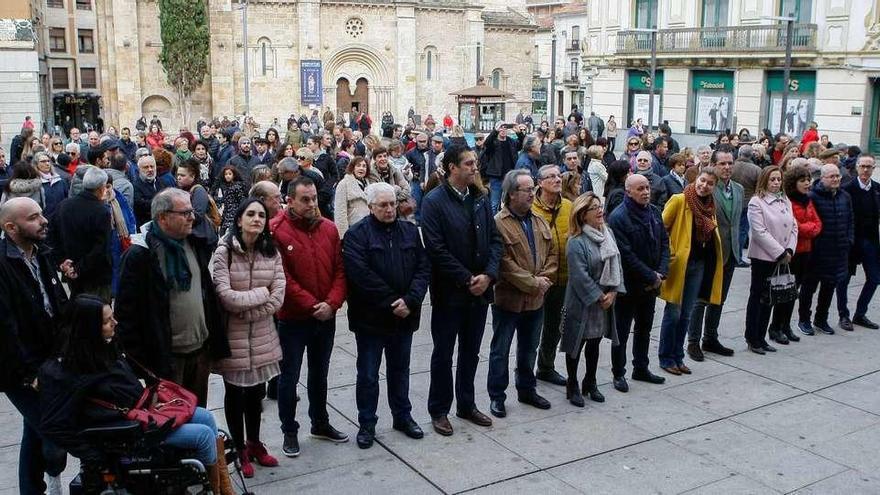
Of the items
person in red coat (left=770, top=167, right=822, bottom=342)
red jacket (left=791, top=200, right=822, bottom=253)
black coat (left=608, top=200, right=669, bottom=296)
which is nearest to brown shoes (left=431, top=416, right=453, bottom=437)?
black coat (left=608, top=200, right=669, bottom=296)

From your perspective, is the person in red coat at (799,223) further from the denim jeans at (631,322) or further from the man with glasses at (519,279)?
the man with glasses at (519,279)

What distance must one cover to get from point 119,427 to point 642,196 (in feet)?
14.5

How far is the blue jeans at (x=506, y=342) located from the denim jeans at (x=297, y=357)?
4.51 ft

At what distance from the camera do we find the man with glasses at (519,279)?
20.6ft

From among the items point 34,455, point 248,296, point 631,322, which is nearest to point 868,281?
point 631,322

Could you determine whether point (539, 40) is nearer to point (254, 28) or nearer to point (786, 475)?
point (254, 28)

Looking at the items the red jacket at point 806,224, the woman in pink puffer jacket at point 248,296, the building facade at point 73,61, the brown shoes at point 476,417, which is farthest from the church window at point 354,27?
the woman in pink puffer jacket at point 248,296

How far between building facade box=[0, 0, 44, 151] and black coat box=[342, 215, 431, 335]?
26.9m

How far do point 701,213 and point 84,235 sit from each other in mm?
5447

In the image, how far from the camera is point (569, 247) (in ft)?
21.6

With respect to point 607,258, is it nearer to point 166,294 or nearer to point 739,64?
point 166,294

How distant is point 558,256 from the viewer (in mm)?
6754

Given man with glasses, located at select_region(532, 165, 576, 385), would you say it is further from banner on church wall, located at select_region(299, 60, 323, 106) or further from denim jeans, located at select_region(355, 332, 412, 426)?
banner on church wall, located at select_region(299, 60, 323, 106)

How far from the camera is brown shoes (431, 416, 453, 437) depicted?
6.15 meters
